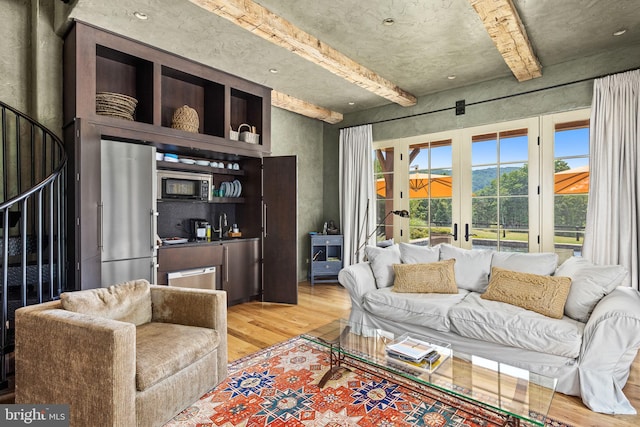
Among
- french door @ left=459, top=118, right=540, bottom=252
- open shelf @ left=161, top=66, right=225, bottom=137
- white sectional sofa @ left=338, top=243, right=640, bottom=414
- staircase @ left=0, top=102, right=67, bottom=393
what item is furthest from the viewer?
french door @ left=459, top=118, right=540, bottom=252

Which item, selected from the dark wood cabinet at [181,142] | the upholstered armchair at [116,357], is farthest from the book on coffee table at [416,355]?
the dark wood cabinet at [181,142]

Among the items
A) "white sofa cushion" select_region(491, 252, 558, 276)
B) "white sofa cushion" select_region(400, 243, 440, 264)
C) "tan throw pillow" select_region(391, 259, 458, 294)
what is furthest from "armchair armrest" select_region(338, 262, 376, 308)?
"white sofa cushion" select_region(491, 252, 558, 276)

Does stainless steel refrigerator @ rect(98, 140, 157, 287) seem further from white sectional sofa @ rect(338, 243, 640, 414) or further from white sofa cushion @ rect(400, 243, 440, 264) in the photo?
white sofa cushion @ rect(400, 243, 440, 264)

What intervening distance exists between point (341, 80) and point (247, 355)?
332 cm

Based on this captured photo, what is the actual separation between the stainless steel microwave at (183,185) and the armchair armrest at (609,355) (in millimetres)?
3819

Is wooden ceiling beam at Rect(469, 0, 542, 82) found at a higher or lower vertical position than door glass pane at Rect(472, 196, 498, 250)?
higher

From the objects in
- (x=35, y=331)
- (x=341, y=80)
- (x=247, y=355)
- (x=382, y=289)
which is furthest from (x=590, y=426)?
(x=341, y=80)

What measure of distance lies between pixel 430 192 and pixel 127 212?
380 centimetres

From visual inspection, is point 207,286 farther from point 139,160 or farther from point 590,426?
point 590,426

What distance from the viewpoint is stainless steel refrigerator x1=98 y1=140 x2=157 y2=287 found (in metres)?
3.10

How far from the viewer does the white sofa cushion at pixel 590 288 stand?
2.41 m

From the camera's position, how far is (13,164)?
10.2 feet

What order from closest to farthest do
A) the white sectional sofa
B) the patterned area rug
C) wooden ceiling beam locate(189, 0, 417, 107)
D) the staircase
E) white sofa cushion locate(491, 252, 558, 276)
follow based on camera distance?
the patterned area rug < the white sectional sofa < wooden ceiling beam locate(189, 0, 417, 107) < the staircase < white sofa cushion locate(491, 252, 558, 276)

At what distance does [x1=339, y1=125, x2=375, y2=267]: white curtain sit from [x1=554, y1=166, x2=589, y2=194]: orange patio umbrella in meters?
2.41
